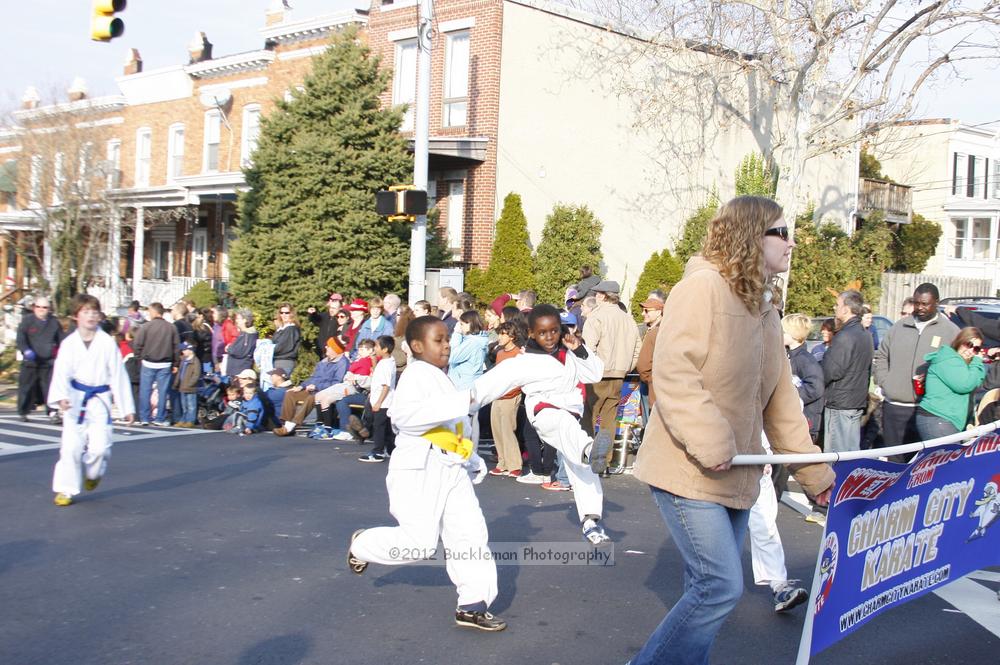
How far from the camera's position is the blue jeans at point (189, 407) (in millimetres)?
15984

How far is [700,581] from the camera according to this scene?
4.07m

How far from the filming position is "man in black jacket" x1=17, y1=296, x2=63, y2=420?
15508 mm

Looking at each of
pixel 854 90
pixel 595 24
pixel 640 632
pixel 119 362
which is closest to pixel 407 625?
pixel 640 632

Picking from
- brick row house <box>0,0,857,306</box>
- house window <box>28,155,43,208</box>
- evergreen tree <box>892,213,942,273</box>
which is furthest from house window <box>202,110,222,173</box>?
evergreen tree <box>892,213,942,273</box>

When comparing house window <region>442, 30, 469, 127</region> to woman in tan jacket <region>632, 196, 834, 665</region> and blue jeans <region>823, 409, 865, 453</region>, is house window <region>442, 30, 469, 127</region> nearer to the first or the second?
blue jeans <region>823, 409, 865, 453</region>

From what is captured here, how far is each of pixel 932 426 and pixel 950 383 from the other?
425mm

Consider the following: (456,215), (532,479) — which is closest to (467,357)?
(532,479)

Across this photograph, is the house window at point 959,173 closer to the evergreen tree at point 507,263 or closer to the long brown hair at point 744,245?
the evergreen tree at point 507,263

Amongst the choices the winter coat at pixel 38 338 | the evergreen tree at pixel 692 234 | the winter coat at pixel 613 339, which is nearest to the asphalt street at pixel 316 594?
the winter coat at pixel 613 339

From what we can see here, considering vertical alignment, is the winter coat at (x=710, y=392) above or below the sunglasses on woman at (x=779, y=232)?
below

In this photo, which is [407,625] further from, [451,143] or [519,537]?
[451,143]

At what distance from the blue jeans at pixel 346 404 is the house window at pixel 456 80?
1110 cm

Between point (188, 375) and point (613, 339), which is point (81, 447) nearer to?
point (613, 339)

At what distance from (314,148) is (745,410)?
17997mm
